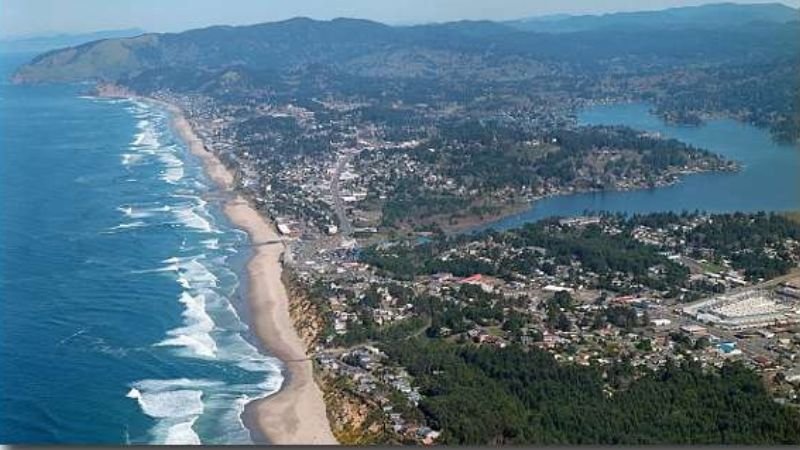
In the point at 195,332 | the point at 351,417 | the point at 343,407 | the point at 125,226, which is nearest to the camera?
the point at 351,417

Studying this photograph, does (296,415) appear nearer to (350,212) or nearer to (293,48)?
(350,212)

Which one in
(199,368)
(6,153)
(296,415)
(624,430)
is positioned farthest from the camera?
(6,153)

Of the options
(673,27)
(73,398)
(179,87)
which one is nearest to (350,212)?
(73,398)

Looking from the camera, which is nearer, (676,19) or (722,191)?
(722,191)

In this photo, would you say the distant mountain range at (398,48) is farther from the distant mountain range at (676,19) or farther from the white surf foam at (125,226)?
the white surf foam at (125,226)

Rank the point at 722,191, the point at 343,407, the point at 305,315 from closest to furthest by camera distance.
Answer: the point at 343,407, the point at 305,315, the point at 722,191

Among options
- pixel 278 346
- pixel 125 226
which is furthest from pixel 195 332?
pixel 125 226

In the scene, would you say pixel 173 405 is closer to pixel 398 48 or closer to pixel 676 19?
pixel 398 48

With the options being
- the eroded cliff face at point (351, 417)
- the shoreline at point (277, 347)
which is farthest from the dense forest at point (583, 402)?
the shoreline at point (277, 347)
